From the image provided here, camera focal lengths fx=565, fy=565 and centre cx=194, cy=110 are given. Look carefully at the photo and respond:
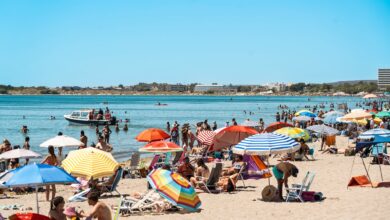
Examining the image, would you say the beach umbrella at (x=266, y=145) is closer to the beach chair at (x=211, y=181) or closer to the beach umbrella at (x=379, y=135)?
the beach chair at (x=211, y=181)

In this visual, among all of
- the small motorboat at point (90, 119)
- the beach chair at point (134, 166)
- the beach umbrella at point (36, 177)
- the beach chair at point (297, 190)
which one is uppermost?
the beach umbrella at point (36, 177)

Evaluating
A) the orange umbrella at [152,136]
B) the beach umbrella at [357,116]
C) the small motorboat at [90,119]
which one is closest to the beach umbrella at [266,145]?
the orange umbrella at [152,136]

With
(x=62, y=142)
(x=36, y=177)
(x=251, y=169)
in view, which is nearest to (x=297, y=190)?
(x=251, y=169)

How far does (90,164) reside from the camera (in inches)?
483

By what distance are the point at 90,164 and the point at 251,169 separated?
514cm

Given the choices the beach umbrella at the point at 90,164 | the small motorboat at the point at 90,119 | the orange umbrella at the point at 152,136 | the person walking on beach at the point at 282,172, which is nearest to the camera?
the beach umbrella at the point at 90,164

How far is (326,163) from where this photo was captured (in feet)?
66.9

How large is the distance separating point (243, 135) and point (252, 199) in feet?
17.2

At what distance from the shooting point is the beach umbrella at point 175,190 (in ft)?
38.2

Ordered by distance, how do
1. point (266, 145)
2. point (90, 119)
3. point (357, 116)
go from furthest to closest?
point (90, 119) → point (357, 116) → point (266, 145)

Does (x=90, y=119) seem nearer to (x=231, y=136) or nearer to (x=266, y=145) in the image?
(x=231, y=136)

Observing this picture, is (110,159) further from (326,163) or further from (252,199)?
(326,163)

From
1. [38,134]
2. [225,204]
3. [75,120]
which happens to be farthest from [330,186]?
[75,120]

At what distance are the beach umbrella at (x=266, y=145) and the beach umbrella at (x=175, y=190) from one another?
1955 mm
